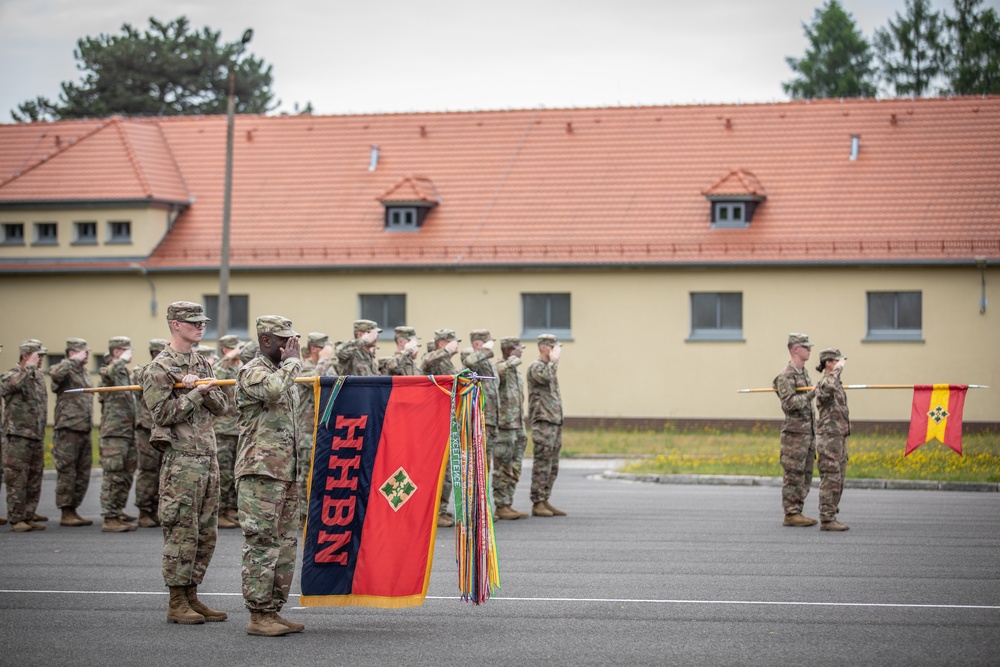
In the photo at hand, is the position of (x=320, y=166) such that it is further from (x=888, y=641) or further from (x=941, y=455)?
(x=888, y=641)

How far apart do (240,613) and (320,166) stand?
2960cm

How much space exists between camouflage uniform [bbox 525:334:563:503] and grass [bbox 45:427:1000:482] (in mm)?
5626

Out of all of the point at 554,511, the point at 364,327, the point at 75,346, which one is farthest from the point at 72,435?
the point at 554,511

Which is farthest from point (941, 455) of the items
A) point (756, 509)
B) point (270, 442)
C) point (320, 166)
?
point (320, 166)

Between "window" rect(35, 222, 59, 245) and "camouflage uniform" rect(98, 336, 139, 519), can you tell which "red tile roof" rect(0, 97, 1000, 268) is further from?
"camouflage uniform" rect(98, 336, 139, 519)

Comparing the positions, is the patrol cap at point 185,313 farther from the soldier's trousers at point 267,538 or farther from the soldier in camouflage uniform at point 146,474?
the soldier in camouflage uniform at point 146,474

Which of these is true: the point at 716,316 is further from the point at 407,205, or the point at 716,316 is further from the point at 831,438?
the point at 831,438

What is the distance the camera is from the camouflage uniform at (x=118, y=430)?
52.8 ft

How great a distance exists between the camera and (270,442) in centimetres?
968

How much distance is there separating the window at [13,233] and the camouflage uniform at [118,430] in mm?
23086

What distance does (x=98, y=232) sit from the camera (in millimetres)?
37344

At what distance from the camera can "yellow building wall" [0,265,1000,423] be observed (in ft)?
106

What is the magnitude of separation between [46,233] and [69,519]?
923 inches

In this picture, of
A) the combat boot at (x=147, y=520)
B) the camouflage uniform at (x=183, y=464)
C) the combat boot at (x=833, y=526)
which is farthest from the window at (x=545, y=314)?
the camouflage uniform at (x=183, y=464)
